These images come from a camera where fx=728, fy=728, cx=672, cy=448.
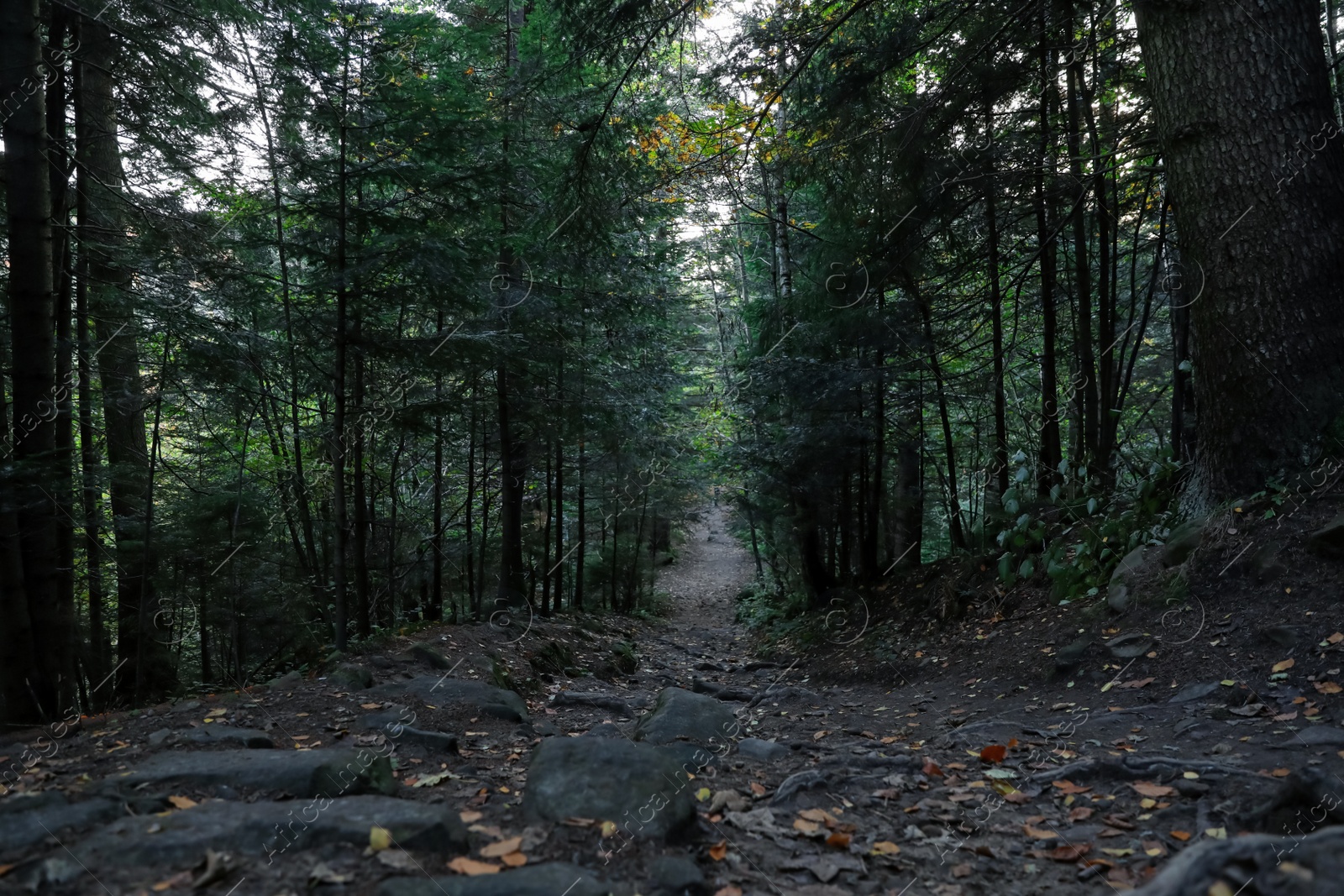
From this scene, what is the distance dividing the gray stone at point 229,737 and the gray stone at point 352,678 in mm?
1410

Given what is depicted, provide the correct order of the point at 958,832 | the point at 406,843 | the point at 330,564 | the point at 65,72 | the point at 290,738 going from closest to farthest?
the point at 406,843
the point at 958,832
the point at 290,738
the point at 65,72
the point at 330,564

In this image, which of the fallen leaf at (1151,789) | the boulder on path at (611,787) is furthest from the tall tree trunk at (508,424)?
the fallen leaf at (1151,789)

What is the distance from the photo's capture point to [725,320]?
1088 inches

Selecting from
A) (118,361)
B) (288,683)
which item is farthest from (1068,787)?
(118,361)

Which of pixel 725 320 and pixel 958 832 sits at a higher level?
pixel 725 320

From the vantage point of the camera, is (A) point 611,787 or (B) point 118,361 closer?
(A) point 611,787

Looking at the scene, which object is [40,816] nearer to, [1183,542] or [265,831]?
[265,831]

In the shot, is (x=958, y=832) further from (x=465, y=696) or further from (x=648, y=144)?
(x=648, y=144)

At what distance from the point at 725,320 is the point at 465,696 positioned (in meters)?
23.2

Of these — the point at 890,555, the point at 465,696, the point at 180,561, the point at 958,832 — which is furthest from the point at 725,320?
the point at 958,832

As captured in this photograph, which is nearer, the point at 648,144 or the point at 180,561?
the point at 180,561

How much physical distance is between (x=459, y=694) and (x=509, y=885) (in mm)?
3679

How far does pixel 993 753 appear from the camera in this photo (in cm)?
427

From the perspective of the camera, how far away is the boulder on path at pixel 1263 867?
1.92 metres
